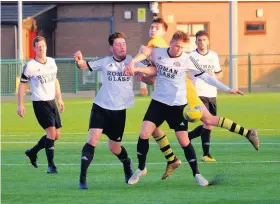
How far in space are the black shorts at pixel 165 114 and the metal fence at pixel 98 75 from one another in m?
23.5

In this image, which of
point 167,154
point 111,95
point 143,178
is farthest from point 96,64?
point 143,178

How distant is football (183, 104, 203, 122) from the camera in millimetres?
14062

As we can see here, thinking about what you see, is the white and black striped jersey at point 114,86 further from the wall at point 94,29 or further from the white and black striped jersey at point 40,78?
the wall at point 94,29

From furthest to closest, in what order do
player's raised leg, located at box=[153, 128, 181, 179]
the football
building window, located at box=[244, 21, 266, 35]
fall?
building window, located at box=[244, 21, 266, 35] → the football → player's raised leg, located at box=[153, 128, 181, 179]

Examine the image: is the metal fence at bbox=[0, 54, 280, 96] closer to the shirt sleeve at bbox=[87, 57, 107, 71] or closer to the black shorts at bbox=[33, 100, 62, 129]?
the black shorts at bbox=[33, 100, 62, 129]

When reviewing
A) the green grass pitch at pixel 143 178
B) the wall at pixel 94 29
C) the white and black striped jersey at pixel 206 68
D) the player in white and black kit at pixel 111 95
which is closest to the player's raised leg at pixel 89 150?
the player in white and black kit at pixel 111 95

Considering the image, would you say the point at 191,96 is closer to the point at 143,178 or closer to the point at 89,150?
the point at 143,178

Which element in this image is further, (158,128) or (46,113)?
(46,113)

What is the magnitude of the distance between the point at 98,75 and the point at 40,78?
2175cm

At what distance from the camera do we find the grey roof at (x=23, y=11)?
4553cm

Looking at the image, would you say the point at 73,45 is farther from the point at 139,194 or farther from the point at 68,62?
the point at 139,194

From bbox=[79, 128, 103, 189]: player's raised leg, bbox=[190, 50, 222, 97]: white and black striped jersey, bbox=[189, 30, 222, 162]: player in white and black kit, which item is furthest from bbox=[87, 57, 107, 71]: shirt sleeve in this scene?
bbox=[190, 50, 222, 97]: white and black striped jersey

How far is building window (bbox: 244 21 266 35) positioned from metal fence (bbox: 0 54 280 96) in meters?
4.08

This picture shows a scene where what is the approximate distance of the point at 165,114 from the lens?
13445mm
